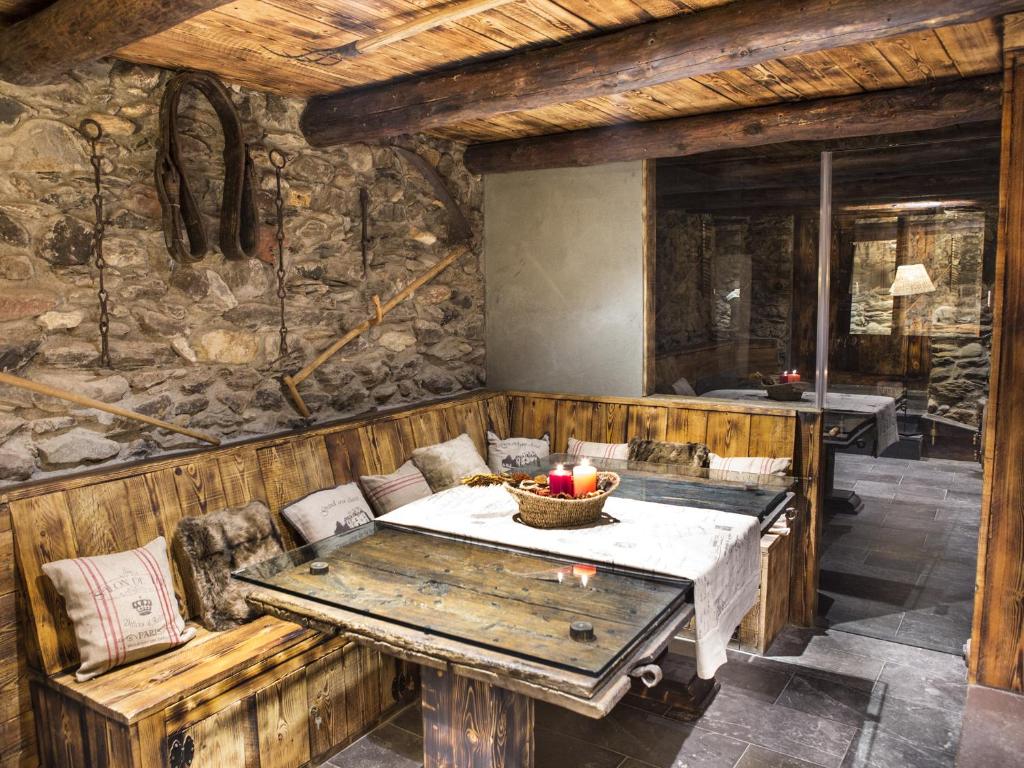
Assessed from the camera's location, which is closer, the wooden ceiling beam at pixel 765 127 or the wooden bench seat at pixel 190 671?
the wooden bench seat at pixel 190 671

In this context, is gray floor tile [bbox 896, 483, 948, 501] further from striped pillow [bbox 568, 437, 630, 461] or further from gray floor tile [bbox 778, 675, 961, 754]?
striped pillow [bbox 568, 437, 630, 461]

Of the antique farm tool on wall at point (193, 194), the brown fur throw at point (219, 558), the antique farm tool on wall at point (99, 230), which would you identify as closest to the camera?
the brown fur throw at point (219, 558)

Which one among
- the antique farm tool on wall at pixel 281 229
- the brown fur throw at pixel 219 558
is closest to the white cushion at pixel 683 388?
the antique farm tool on wall at pixel 281 229

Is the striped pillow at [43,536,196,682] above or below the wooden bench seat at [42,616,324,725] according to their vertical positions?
above

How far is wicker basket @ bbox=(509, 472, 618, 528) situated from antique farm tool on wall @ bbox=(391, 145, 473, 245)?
235 cm

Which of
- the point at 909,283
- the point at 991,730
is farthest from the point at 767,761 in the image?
the point at 909,283

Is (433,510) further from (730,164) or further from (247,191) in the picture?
(730,164)

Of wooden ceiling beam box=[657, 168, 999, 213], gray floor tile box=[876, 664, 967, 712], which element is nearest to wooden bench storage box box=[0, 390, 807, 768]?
gray floor tile box=[876, 664, 967, 712]

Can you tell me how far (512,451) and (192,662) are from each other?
219 centimetres

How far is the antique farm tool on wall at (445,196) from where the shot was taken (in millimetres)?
4113

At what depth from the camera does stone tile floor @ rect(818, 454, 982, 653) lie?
355cm

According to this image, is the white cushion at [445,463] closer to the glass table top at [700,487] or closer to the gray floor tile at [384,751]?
the glass table top at [700,487]

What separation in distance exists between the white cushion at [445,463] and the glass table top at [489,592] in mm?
1254

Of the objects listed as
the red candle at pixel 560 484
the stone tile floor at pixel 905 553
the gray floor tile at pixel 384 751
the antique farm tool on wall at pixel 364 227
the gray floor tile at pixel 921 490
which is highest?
the antique farm tool on wall at pixel 364 227
